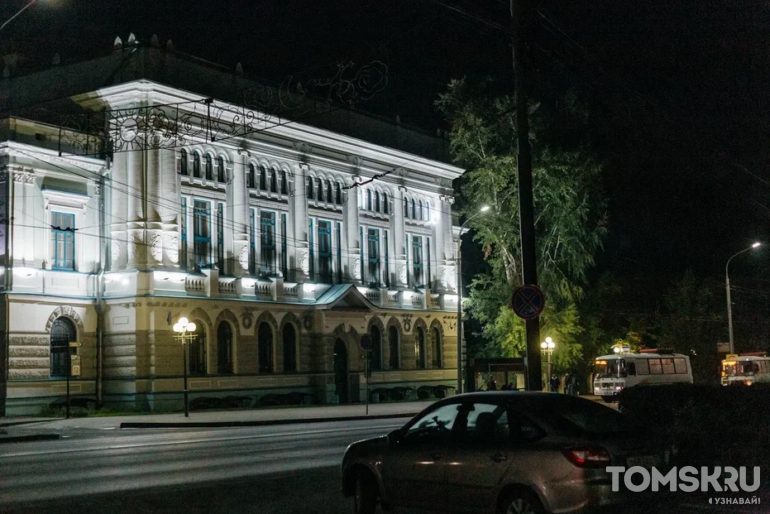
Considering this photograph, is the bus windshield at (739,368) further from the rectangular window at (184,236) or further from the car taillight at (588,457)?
the car taillight at (588,457)

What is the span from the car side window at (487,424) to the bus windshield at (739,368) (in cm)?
4409

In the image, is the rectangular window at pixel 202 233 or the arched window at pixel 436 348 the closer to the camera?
the rectangular window at pixel 202 233

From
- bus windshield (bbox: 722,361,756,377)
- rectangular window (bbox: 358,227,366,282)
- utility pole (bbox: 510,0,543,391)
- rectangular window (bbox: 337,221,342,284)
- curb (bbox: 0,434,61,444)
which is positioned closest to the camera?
utility pole (bbox: 510,0,543,391)

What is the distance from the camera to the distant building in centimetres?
3953

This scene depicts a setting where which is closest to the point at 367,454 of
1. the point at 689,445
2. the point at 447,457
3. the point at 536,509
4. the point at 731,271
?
the point at 447,457

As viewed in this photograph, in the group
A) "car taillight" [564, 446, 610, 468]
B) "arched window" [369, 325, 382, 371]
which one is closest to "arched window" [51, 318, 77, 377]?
"arched window" [369, 325, 382, 371]

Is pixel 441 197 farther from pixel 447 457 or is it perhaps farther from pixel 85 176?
pixel 447 457

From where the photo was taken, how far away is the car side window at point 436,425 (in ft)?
37.1

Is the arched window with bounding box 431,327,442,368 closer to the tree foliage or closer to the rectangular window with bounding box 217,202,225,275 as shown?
the tree foliage

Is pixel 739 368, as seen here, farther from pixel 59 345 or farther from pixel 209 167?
pixel 59 345

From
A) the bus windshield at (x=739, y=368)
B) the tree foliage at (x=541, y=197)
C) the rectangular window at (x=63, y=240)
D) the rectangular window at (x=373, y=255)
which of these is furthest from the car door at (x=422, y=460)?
the bus windshield at (x=739, y=368)

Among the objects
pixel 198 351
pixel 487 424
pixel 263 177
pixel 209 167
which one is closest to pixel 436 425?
pixel 487 424

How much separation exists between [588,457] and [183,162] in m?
36.5

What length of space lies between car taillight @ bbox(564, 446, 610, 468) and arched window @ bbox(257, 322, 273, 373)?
38647mm
